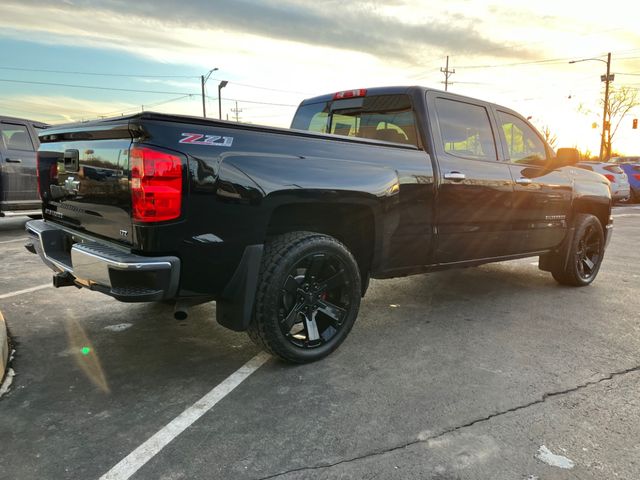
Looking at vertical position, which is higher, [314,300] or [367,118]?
[367,118]

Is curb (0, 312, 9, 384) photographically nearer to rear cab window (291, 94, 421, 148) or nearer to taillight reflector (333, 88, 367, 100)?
rear cab window (291, 94, 421, 148)

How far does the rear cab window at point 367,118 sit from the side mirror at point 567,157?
1969mm

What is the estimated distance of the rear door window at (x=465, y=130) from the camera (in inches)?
163

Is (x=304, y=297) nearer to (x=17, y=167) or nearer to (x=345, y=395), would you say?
(x=345, y=395)

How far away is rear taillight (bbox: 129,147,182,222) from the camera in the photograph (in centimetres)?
251

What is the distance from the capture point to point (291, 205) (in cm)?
316

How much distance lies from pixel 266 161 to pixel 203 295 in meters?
0.86

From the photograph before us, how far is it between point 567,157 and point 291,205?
132 inches

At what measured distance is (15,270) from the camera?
5.84m

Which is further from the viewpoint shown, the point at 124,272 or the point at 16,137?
the point at 16,137

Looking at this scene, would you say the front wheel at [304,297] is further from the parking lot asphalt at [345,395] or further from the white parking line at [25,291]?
the white parking line at [25,291]

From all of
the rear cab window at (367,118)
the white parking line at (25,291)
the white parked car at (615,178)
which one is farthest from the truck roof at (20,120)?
the white parked car at (615,178)

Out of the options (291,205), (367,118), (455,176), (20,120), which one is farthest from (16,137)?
(455,176)

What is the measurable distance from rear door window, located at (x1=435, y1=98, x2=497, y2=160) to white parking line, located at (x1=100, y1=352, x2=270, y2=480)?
2383mm
